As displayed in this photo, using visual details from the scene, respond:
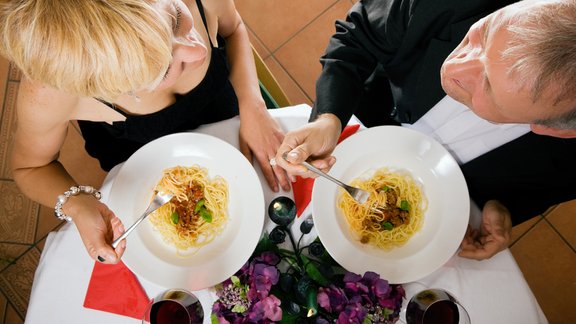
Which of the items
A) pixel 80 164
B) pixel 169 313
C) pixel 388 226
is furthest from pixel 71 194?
pixel 80 164

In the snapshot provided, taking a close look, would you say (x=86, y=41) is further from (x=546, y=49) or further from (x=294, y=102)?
(x=294, y=102)

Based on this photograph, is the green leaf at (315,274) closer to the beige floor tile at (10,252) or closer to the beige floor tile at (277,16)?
the beige floor tile at (277,16)

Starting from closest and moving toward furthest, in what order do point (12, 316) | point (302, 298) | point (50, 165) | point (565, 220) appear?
point (302, 298), point (50, 165), point (12, 316), point (565, 220)

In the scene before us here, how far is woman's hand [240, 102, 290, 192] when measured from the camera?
126cm

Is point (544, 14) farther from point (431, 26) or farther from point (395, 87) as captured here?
point (395, 87)

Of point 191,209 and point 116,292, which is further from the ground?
point 191,209

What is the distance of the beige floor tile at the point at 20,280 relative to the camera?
A: 2.13 m

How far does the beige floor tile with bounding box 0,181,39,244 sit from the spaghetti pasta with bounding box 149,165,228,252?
1386 millimetres

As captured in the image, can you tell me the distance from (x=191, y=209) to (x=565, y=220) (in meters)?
2.00

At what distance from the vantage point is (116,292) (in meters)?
1.18

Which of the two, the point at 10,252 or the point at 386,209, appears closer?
the point at 386,209

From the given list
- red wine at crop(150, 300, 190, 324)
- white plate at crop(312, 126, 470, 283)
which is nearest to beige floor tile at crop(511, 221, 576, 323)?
white plate at crop(312, 126, 470, 283)

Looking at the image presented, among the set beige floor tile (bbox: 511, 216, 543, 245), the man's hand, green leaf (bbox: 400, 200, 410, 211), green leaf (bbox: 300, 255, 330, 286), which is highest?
green leaf (bbox: 300, 255, 330, 286)

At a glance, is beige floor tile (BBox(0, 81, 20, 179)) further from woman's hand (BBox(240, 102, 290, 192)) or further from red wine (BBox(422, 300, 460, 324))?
red wine (BBox(422, 300, 460, 324))
